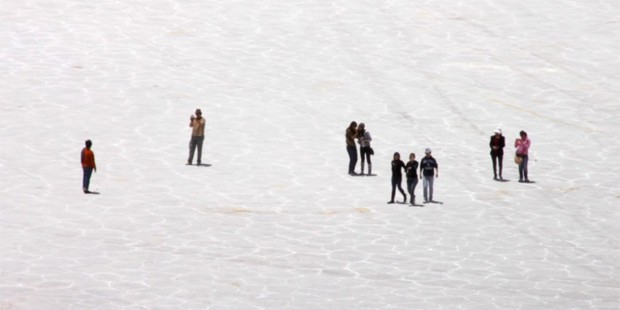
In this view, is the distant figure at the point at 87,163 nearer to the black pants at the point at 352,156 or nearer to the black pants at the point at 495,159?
the black pants at the point at 352,156

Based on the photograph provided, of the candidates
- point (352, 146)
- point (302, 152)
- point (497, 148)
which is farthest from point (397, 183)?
point (302, 152)

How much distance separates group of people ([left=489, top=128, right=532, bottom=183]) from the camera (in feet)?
109

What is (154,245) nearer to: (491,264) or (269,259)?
(269,259)

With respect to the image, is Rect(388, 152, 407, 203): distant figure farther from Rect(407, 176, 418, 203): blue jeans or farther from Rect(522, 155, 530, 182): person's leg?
Rect(522, 155, 530, 182): person's leg

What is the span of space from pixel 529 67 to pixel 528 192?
42.8ft

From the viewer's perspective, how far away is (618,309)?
23891 mm

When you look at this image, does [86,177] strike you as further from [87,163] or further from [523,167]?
[523,167]

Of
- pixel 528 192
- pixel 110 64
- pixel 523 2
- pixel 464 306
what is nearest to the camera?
pixel 464 306

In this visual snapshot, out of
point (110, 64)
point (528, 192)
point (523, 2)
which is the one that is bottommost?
point (528, 192)

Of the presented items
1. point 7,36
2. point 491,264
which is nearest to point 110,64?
point 7,36

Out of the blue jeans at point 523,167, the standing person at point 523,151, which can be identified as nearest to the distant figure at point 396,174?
the standing person at point 523,151

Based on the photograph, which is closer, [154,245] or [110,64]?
[154,245]

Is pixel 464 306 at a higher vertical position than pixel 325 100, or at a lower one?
lower

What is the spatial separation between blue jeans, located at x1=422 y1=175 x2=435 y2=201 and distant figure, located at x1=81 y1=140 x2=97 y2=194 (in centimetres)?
697
